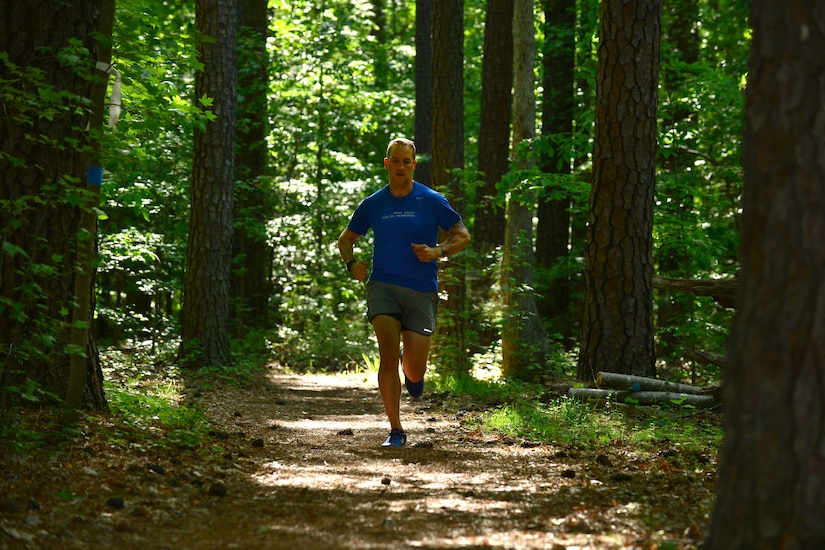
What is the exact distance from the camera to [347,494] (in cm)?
541

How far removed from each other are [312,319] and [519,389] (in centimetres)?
1039

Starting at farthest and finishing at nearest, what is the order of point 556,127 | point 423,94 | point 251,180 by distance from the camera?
point 423,94 < point 556,127 < point 251,180

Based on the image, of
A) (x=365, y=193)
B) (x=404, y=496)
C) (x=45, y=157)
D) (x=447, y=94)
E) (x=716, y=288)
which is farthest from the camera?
(x=365, y=193)

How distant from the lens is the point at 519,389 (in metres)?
11.1

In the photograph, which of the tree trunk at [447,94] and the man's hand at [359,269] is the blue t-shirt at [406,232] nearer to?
the man's hand at [359,269]

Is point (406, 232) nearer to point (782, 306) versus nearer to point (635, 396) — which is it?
point (635, 396)

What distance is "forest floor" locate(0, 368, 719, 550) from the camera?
420 cm

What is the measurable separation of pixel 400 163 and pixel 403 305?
1175mm

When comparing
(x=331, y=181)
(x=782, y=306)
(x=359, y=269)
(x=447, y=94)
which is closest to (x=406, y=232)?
(x=359, y=269)

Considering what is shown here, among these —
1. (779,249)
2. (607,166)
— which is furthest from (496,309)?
A: (779,249)

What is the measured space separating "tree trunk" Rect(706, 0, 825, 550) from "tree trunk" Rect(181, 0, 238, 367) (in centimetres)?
1130

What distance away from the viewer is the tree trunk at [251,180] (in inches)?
746

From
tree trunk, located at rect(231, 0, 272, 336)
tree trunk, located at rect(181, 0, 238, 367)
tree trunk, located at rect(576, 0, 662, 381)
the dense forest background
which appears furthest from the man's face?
tree trunk, located at rect(231, 0, 272, 336)

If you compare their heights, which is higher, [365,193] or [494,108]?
[494,108]
